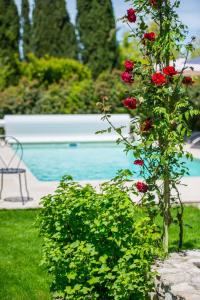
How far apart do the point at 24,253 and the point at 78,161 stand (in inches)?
363

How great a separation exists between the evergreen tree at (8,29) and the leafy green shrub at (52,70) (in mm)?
902

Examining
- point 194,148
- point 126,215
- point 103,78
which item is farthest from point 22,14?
point 126,215


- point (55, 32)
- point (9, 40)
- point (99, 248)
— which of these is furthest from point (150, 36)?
point (55, 32)

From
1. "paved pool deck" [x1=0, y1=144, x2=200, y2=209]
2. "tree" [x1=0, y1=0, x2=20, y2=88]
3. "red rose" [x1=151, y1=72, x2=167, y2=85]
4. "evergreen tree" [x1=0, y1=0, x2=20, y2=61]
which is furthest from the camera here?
"evergreen tree" [x1=0, y1=0, x2=20, y2=61]

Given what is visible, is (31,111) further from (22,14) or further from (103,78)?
(22,14)

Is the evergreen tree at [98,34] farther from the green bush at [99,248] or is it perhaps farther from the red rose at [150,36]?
the green bush at [99,248]

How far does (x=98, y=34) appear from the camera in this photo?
24609 millimetres

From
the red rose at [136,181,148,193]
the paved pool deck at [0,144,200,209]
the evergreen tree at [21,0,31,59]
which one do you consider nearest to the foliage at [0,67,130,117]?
the evergreen tree at [21,0,31,59]

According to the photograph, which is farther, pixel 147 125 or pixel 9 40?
pixel 9 40

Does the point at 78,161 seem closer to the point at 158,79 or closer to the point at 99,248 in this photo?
the point at 158,79

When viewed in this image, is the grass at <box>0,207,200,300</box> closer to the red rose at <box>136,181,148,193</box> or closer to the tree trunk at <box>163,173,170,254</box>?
the tree trunk at <box>163,173,170,254</box>

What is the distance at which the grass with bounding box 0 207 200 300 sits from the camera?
4.80m

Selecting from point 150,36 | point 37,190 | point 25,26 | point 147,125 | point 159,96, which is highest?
point 25,26

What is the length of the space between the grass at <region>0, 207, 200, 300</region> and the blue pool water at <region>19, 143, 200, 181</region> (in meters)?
5.22
